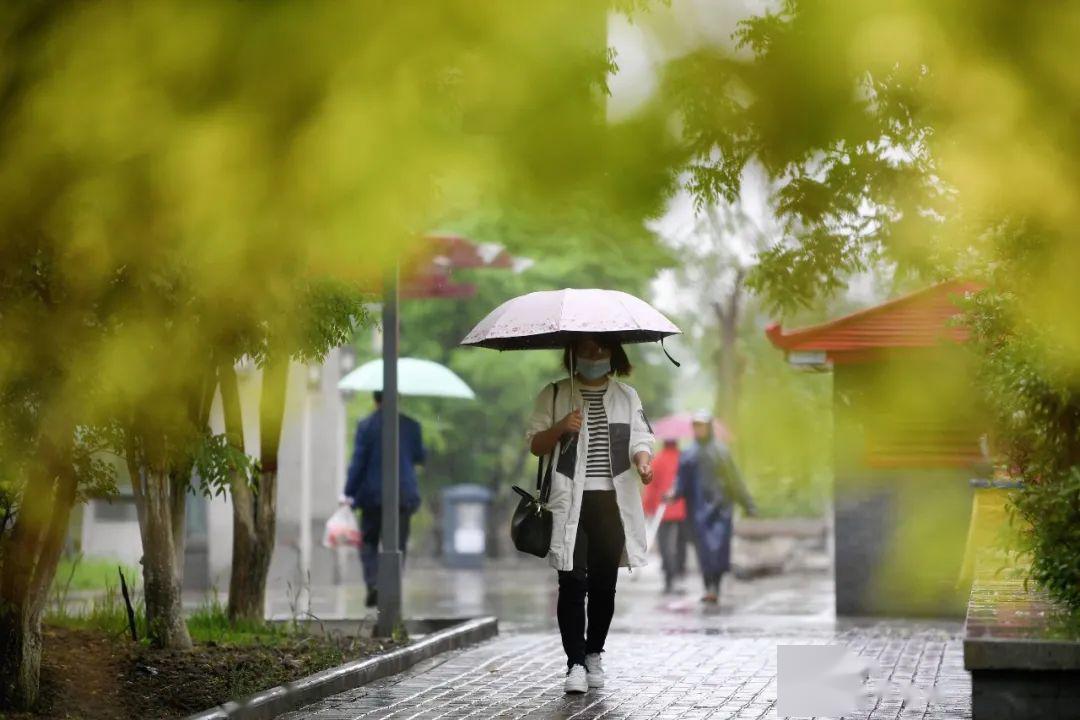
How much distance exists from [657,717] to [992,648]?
8.28 feet

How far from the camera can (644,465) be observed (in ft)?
28.2

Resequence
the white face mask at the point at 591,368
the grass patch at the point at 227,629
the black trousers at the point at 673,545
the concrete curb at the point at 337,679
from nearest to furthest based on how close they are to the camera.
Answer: the concrete curb at the point at 337,679 < the white face mask at the point at 591,368 < the grass patch at the point at 227,629 < the black trousers at the point at 673,545

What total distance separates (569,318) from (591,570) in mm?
1281

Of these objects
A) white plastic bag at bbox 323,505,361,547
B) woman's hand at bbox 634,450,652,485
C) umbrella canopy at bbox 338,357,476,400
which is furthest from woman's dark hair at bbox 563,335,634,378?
white plastic bag at bbox 323,505,361,547

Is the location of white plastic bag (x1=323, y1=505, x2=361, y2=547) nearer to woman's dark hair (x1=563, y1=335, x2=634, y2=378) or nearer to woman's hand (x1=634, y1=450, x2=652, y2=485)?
woman's dark hair (x1=563, y1=335, x2=634, y2=378)

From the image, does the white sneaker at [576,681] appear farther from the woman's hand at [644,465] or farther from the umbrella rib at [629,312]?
the umbrella rib at [629,312]

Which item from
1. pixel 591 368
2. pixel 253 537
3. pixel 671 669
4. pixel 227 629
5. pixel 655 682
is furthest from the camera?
pixel 253 537

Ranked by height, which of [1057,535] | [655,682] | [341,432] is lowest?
[655,682]

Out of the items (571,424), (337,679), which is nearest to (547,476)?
(571,424)

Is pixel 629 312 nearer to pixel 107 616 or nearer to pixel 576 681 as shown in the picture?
pixel 576 681

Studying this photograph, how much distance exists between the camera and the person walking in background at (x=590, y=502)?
28.6 ft

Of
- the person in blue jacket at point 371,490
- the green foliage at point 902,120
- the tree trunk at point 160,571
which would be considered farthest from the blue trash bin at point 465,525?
the green foliage at point 902,120

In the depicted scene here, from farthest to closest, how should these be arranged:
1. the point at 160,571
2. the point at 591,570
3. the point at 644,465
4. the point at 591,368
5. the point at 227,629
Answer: the point at 227,629
the point at 160,571
the point at 591,368
the point at 591,570
the point at 644,465

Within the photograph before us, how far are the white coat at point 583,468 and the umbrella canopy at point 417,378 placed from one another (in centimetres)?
739
